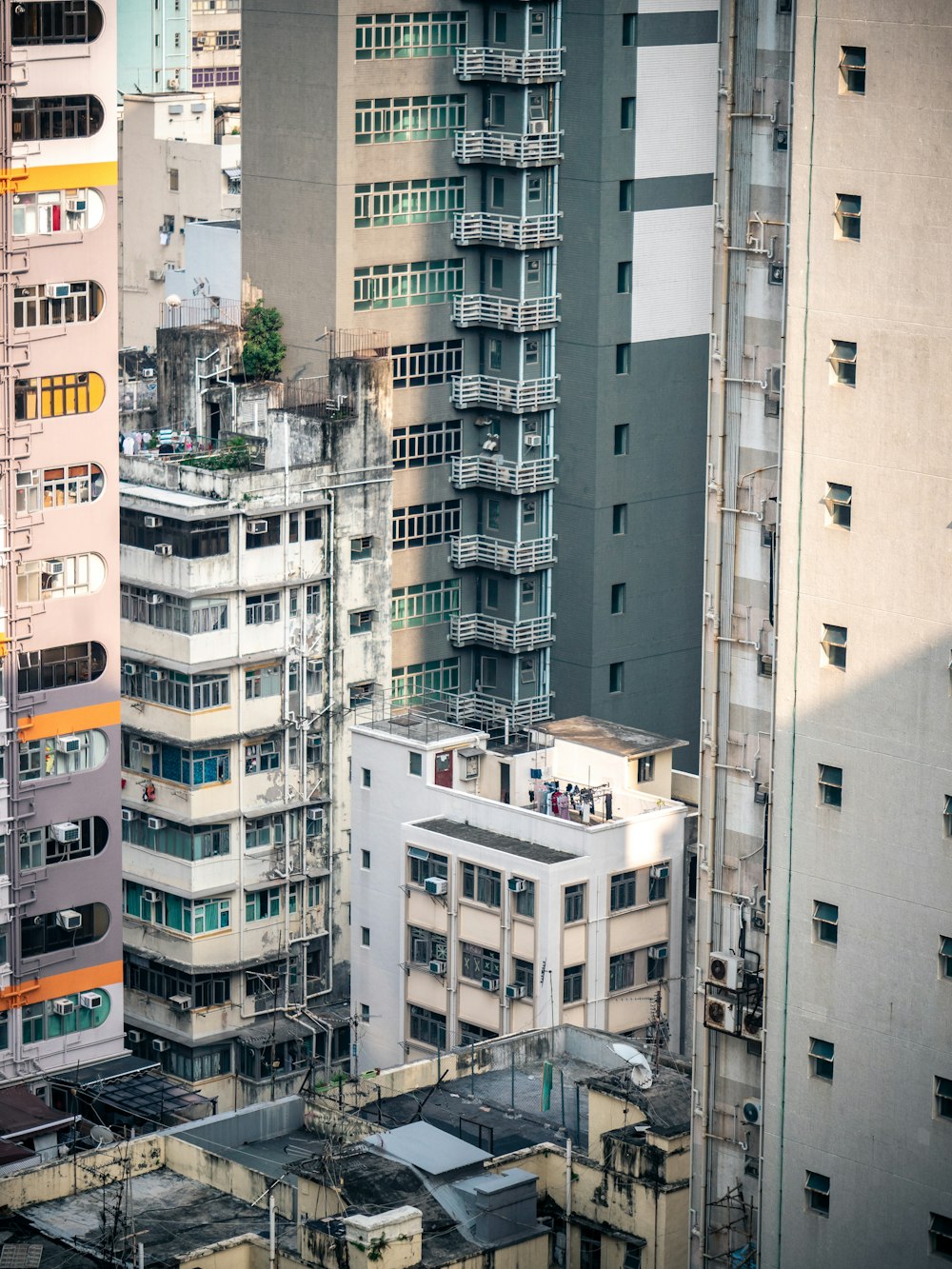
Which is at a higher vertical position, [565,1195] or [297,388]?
[297,388]

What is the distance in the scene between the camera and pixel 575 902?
3686 inches

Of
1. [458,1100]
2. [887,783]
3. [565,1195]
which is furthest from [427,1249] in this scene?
[887,783]

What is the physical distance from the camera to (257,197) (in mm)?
109250

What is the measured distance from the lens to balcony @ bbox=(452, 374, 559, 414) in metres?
112

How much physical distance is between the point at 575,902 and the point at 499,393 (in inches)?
996

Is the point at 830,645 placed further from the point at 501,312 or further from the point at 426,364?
the point at 501,312

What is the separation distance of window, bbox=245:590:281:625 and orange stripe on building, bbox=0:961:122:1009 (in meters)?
13.3

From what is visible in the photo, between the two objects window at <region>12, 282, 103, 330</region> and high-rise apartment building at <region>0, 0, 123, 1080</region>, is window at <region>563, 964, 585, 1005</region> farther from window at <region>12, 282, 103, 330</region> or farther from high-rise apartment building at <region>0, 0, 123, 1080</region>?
window at <region>12, 282, 103, 330</region>

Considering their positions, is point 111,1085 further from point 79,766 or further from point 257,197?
point 257,197

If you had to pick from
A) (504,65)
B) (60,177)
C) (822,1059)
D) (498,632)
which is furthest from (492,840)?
(504,65)

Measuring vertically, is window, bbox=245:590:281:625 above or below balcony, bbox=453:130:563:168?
below

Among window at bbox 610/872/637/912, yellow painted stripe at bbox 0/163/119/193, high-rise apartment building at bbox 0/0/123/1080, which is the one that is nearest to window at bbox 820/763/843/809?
window at bbox 610/872/637/912

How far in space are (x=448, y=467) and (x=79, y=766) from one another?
2445 cm

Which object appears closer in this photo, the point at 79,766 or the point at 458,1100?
the point at 458,1100
